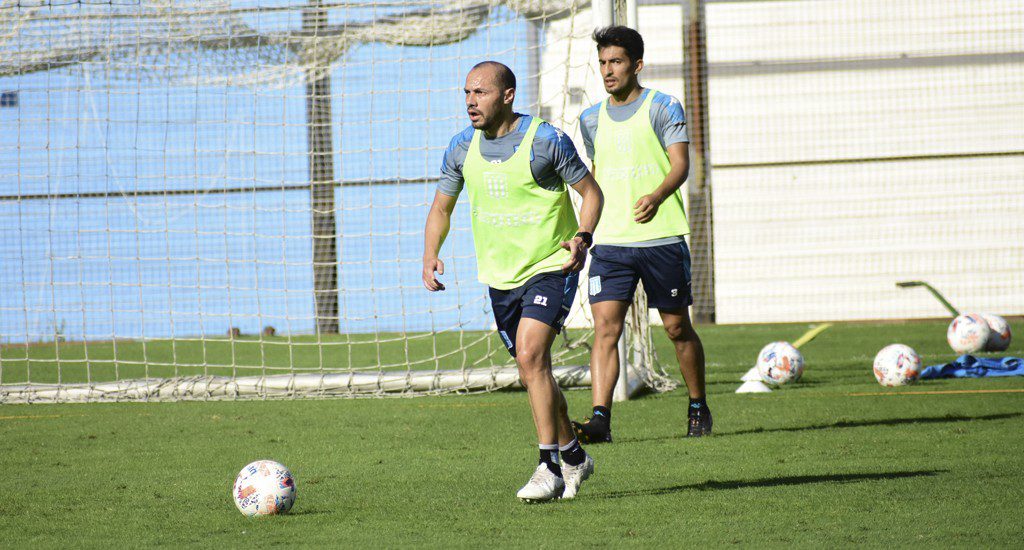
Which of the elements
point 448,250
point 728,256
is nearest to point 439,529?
point 448,250

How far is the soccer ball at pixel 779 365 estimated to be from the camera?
8.38 meters

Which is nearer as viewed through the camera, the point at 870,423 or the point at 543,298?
the point at 543,298

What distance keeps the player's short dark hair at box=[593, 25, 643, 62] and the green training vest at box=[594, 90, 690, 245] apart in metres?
0.27

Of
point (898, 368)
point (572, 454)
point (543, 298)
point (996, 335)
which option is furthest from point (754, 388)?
point (543, 298)

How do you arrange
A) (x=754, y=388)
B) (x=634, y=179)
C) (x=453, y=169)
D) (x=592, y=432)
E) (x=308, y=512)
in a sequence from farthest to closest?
(x=754, y=388) < (x=634, y=179) < (x=592, y=432) < (x=453, y=169) < (x=308, y=512)

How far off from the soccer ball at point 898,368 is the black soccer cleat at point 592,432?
3107 millimetres

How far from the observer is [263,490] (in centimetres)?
414

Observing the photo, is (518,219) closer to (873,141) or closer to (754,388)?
(754,388)

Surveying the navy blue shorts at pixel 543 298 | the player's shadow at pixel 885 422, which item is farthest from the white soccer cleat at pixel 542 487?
the player's shadow at pixel 885 422

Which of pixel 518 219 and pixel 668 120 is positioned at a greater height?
pixel 668 120

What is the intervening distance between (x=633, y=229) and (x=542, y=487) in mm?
2148

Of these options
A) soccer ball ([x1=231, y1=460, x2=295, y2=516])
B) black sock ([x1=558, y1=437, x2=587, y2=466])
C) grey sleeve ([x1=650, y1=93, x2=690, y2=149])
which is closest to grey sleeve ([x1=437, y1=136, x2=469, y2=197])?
black sock ([x1=558, y1=437, x2=587, y2=466])

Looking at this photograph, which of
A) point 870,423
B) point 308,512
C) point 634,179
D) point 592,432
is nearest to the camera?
point 308,512

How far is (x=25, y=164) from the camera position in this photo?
35.3ft
